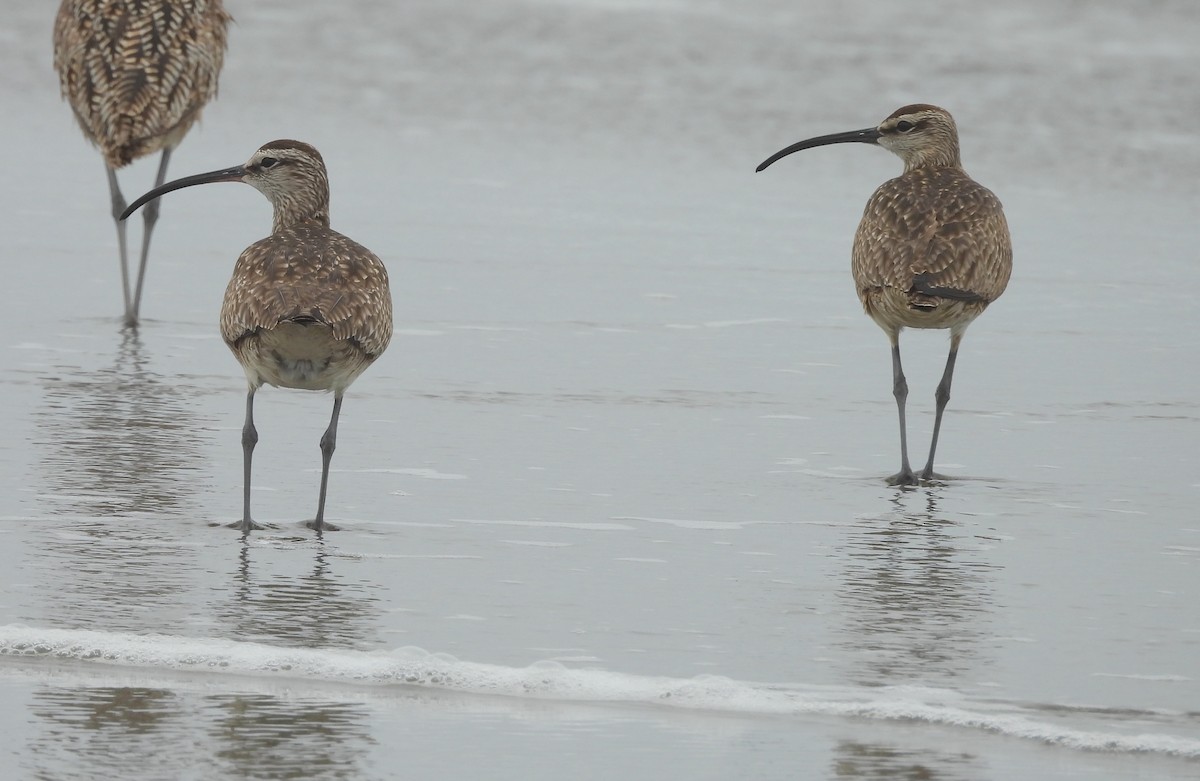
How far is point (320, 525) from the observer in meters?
7.08

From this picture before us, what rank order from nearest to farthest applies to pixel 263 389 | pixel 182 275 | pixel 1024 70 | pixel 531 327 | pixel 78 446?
pixel 78 446 → pixel 263 389 → pixel 531 327 → pixel 182 275 → pixel 1024 70

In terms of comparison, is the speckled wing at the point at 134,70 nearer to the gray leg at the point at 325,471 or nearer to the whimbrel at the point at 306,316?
the whimbrel at the point at 306,316

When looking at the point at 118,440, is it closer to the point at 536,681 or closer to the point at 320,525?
the point at 320,525

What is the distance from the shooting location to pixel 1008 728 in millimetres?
5234

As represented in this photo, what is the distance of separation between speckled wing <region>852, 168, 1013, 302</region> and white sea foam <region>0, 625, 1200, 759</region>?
3049 mm

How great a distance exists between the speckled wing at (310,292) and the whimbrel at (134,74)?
382 centimetres

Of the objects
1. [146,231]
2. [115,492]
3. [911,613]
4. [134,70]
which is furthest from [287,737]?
[134,70]

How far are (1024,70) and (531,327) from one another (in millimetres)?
10932

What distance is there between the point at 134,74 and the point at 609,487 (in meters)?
4.78

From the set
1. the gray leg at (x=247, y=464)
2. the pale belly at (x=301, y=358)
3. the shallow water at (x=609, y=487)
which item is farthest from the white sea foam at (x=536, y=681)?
the pale belly at (x=301, y=358)

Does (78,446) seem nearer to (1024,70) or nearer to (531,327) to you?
(531,327)

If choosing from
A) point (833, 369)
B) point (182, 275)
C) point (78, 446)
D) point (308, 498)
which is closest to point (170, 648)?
point (308, 498)

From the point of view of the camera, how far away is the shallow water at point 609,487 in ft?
17.4

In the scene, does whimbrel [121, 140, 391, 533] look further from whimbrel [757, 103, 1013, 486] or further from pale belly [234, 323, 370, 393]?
whimbrel [757, 103, 1013, 486]
